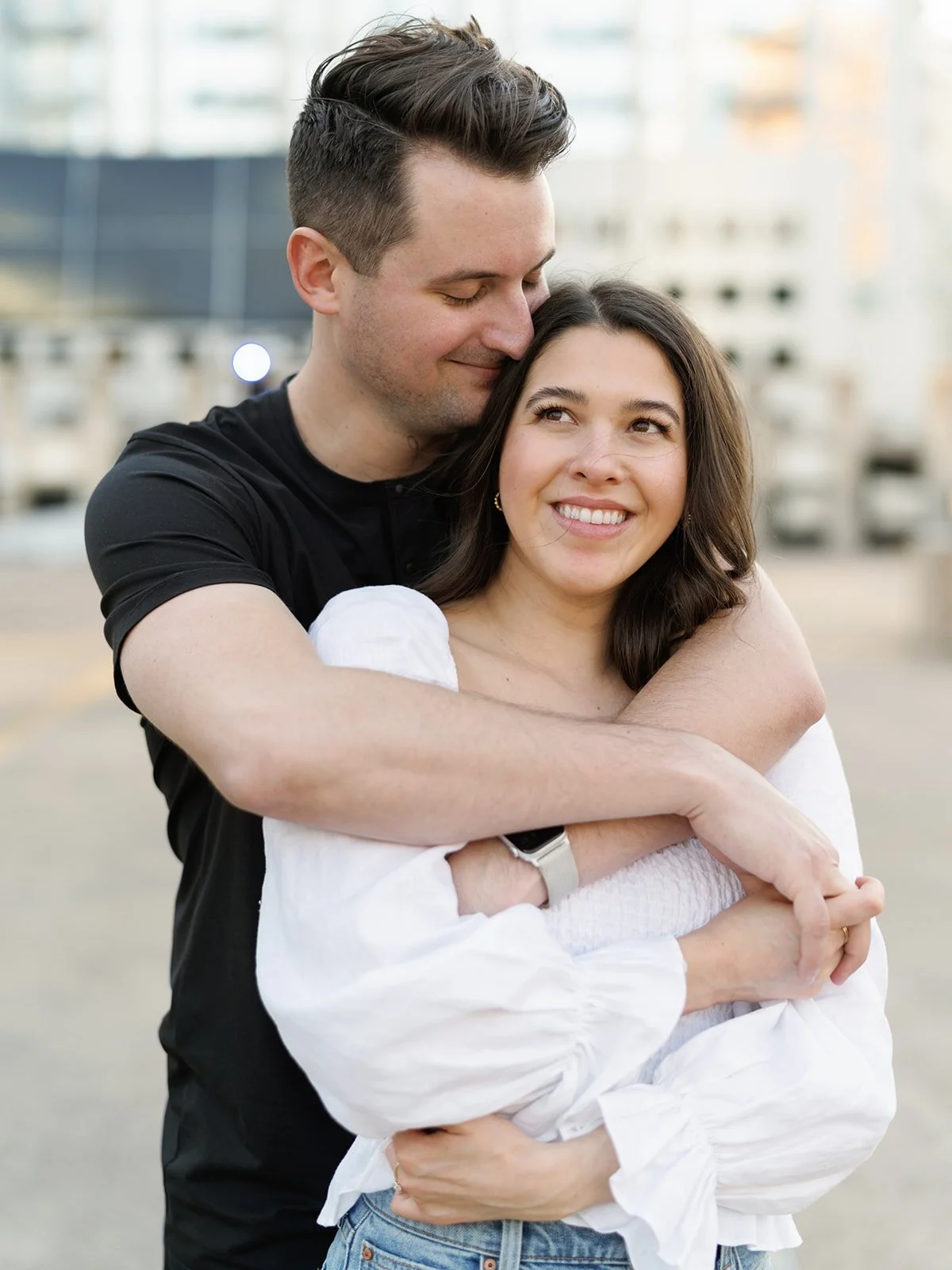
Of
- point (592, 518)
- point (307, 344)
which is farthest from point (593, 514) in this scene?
point (307, 344)

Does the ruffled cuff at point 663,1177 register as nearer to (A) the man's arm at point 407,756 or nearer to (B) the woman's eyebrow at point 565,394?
(A) the man's arm at point 407,756

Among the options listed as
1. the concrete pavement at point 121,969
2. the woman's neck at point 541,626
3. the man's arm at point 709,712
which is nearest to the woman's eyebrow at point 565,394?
the woman's neck at point 541,626

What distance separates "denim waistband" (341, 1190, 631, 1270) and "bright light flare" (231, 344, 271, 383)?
135cm

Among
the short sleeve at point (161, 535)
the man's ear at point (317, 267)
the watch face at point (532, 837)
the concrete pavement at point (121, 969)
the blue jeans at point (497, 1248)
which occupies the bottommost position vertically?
the concrete pavement at point (121, 969)

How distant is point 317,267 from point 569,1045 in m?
1.19

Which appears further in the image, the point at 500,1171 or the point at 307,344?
the point at 307,344

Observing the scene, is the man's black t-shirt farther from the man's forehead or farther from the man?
the man's forehead

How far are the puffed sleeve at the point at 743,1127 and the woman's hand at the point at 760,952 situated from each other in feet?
0.08

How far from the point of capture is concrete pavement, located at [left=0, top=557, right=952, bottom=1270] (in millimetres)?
3305

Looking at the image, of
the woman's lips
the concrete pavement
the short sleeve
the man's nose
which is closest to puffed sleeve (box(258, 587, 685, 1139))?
the short sleeve

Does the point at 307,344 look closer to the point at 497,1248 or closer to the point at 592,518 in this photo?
the point at 592,518

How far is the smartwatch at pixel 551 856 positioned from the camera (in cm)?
144

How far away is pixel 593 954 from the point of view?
139cm

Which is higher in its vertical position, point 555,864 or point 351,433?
point 351,433
